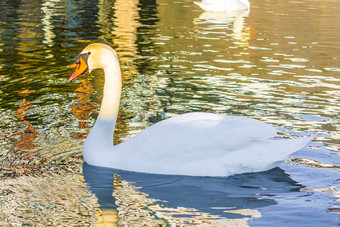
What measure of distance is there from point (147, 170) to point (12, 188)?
4.58ft

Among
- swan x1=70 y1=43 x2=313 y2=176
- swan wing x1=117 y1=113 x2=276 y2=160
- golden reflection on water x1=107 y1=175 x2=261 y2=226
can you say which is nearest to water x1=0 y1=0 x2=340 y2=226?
golden reflection on water x1=107 y1=175 x2=261 y2=226

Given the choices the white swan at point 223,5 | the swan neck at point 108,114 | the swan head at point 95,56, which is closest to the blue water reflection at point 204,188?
the swan neck at point 108,114

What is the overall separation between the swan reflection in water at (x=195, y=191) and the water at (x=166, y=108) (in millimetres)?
11

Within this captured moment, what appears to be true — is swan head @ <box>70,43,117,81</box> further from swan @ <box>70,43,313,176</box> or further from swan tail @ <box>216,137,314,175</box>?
swan tail @ <box>216,137,314,175</box>

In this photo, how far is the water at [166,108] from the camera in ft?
19.7

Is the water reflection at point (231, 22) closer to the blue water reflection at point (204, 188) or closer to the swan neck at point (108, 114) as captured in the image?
the swan neck at point (108, 114)

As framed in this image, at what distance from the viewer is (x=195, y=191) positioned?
21.5 feet

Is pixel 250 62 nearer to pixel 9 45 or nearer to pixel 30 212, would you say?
pixel 9 45

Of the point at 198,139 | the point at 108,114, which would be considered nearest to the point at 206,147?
the point at 198,139

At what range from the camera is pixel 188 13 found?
998 inches

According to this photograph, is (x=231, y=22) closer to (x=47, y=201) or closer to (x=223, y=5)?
(x=223, y=5)

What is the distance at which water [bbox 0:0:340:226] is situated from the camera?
237 inches

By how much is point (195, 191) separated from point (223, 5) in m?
20.3

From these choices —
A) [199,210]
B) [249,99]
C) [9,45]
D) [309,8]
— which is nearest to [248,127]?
[199,210]
